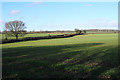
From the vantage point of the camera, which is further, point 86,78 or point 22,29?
point 22,29

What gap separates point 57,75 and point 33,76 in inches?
58.7

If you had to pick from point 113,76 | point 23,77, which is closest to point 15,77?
point 23,77

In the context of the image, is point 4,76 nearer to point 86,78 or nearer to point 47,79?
point 47,79

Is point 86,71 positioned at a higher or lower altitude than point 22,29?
lower

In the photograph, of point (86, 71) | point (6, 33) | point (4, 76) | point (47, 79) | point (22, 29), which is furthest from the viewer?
point (22, 29)

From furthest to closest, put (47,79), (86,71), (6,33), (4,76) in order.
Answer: (6,33)
(86,71)
(4,76)
(47,79)

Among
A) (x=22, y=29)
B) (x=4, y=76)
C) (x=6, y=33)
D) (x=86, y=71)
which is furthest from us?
(x=22, y=29)

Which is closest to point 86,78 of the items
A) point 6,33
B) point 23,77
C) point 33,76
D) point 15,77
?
point 33,76

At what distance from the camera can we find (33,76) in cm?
773

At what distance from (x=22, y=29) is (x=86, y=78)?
6836 cm

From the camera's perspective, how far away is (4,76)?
7824mm

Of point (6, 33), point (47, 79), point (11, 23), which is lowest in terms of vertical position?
point (47, 79)

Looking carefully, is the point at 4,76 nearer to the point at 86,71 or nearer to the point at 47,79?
the point at 47,79

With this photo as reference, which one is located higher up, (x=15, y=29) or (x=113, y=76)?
(x=15, y=29)
